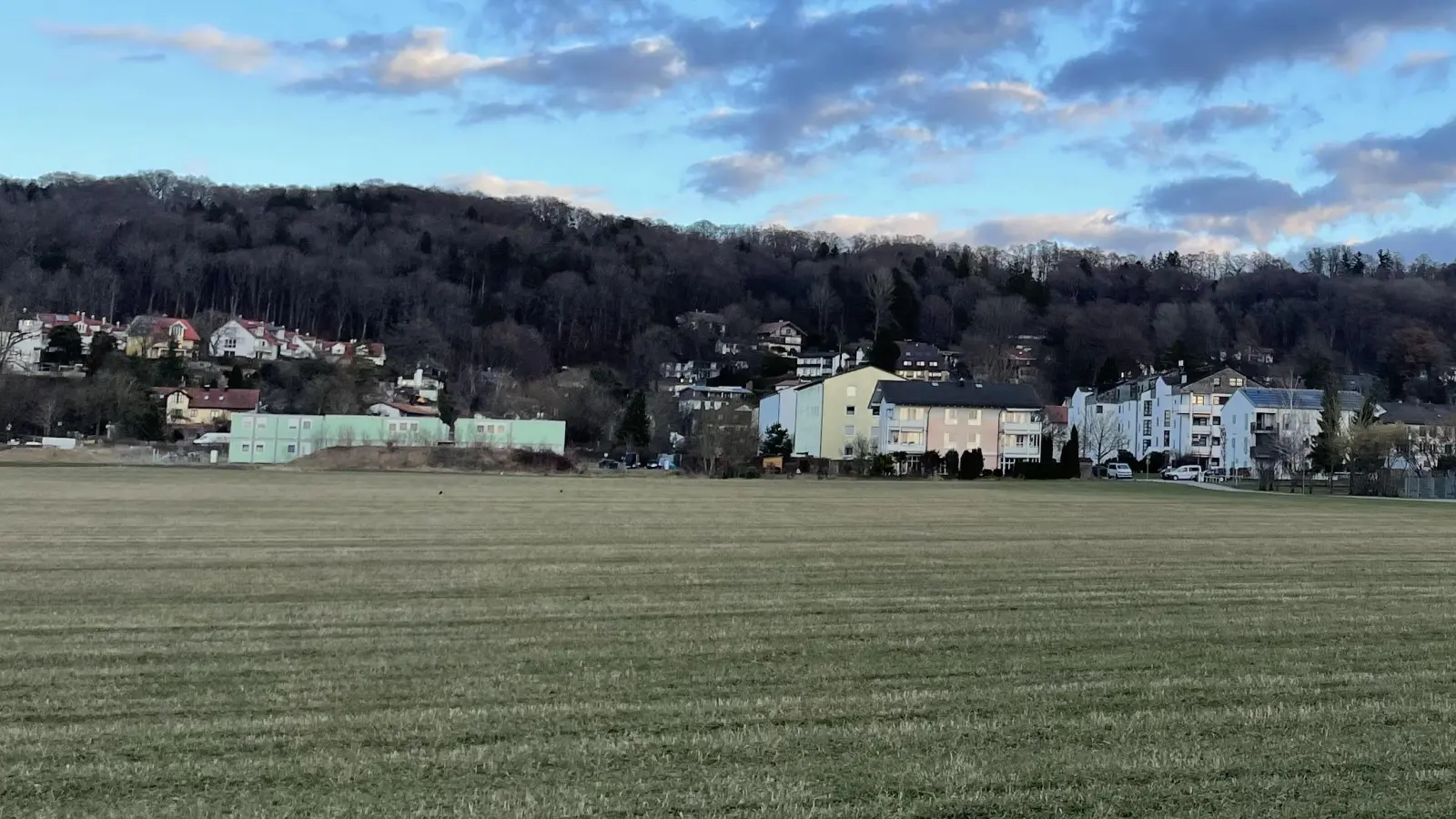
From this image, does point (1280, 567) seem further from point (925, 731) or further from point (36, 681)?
point (36, 681)

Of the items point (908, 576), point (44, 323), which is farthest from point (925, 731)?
point (44, 323)

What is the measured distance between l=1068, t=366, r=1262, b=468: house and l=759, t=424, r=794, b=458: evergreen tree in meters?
35.5

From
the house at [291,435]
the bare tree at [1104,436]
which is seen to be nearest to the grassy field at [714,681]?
the house at [291,435]

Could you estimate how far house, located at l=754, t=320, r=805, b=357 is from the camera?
560ft

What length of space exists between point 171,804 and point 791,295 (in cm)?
18665

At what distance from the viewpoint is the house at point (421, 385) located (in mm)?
126562

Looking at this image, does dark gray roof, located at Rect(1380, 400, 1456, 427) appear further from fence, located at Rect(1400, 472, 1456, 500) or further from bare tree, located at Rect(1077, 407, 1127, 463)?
fence, located at Rect(1400, 472, 1456, 500)

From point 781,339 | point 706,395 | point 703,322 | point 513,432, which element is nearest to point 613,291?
point 703,322

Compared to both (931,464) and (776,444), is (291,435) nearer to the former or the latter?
(776,444)

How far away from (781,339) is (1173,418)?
244 ft

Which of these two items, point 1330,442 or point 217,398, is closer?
point 1330,442

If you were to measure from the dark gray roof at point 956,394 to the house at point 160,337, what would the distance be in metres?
82.2

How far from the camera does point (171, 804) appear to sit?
236 inches

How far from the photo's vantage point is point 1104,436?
113812 mm
